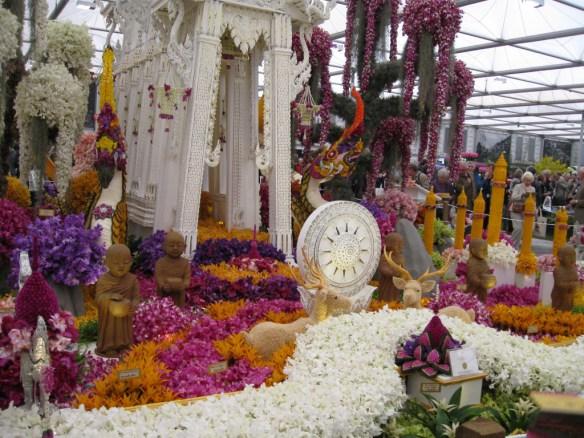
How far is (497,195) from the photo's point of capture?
7262 mm

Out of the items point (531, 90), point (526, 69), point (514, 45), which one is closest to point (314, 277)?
point (514, 45)

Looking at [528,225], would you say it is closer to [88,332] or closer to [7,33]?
[88,332]

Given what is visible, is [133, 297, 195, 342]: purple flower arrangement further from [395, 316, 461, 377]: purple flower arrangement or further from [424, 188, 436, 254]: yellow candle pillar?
[424, 188, 436, 254]: yellow candle pillar

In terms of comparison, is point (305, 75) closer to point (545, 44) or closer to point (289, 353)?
point (289, 353)

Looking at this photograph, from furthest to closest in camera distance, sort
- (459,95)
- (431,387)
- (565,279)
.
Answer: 1. (459,95)
2. (565,279)
3. (431,387)

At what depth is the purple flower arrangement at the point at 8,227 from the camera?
5250 millimetres

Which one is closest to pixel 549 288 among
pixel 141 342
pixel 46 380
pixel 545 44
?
pixel 141 342

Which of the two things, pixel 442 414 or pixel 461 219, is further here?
pixel 461 219

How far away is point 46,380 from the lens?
2.59 metres

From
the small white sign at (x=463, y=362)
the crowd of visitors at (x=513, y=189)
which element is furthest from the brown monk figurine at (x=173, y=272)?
the crowd of visitors at (x=513, y=189)

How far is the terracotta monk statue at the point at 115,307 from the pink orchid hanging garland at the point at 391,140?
5556mm

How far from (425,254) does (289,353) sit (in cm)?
258

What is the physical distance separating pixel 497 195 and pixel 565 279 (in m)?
1.90

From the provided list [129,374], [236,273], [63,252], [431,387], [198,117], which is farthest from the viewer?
[198,117]
